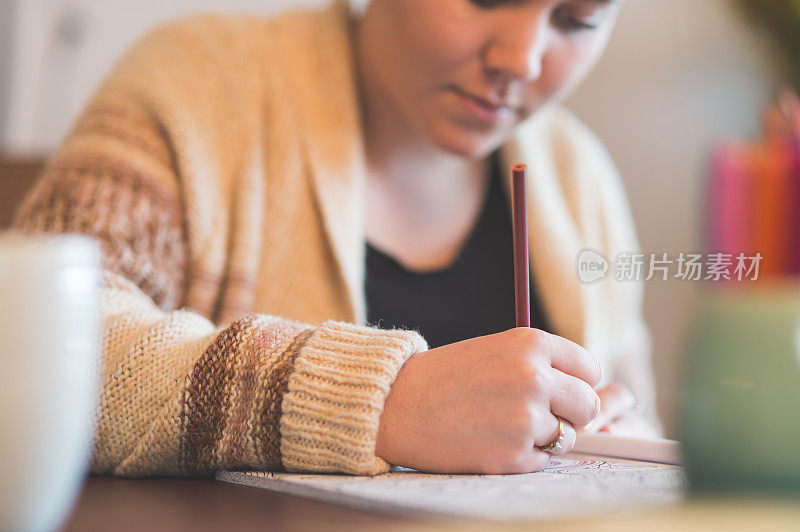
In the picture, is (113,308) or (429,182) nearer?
(113,308)

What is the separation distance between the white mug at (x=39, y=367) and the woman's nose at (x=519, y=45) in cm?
48

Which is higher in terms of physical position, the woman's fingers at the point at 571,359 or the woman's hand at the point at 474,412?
the woman's fingers at the point at 571,359

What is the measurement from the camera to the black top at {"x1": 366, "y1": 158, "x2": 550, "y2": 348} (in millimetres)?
692

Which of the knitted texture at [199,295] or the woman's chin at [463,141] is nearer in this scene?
the knitted texture at [199,295]

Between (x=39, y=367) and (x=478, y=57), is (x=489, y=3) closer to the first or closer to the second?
(x=478, y=57)

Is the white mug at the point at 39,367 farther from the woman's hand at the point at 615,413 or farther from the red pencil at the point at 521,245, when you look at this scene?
the woman's hand at the point at 615,413

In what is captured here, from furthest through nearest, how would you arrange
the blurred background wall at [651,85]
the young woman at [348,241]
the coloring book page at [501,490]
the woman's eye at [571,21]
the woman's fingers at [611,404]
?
1. the blurred background wall at [651,85]
2. the woman's eye at [571,21]
3. the woman's fingers at [611,404]
4. the young woman at [348,241]
5. the coloring book page at [501,490]

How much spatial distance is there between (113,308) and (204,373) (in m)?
0.11

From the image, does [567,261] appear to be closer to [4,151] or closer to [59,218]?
[59,218]

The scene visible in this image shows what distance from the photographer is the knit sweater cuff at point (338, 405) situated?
42 cm

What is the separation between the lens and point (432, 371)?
43cm

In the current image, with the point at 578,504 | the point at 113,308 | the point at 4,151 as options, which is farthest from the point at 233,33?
the point at 4,151
